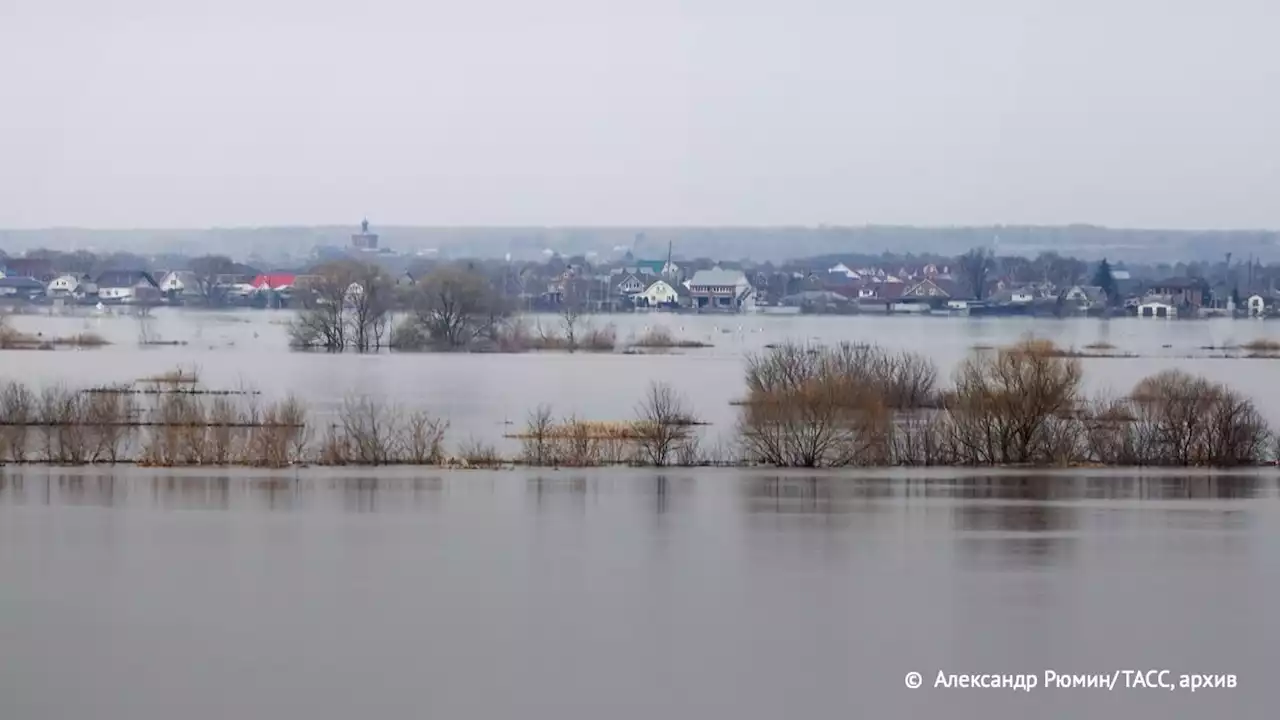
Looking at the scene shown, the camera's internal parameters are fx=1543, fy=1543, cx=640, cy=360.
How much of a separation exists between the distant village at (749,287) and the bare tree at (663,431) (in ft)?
135

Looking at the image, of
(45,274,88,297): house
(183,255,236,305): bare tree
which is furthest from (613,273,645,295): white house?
(45,274,88,297): house

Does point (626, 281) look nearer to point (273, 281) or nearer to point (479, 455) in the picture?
point (273, 281)

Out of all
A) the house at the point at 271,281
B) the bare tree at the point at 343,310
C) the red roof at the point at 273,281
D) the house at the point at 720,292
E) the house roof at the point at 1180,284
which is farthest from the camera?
the house at the point at 720,292

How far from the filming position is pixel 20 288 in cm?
6769

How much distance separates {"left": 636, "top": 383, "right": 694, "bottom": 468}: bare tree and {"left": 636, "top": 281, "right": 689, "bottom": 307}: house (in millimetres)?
51691

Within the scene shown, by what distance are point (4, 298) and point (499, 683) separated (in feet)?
208

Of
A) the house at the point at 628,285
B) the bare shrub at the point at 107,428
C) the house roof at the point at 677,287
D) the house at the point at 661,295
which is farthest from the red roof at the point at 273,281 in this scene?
the bare shrub at the point at 107,428

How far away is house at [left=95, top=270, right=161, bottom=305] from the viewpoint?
6850 cm

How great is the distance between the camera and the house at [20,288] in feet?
219

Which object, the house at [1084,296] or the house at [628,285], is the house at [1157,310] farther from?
the house at [628,285]

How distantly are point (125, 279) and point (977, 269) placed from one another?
4066 cm

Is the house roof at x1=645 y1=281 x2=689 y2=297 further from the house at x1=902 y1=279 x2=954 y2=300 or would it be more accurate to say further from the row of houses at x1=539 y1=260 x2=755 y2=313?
the house at x1=902 y1=279 x2=954 y2=300

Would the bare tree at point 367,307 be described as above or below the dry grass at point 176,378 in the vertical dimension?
above

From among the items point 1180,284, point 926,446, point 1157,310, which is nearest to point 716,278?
point 1157,310
